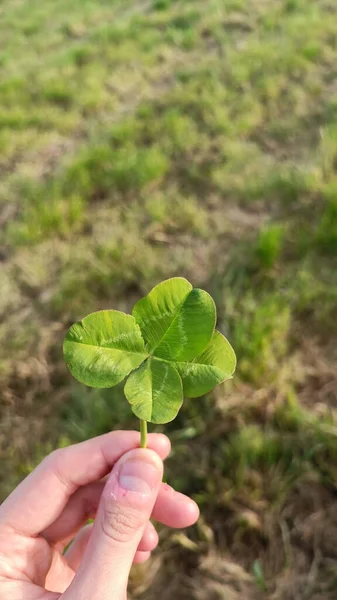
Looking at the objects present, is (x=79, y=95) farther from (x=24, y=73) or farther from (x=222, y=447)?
(x=222, y=447)

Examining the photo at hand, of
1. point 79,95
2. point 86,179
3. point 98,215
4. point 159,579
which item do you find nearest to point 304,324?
point 159,579

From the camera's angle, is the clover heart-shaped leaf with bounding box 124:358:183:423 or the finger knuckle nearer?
the clover heart-shaped leaf with bounding box 124:358:183:423

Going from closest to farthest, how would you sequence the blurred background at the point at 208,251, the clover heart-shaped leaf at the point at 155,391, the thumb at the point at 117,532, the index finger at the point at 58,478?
the clover heart-shaped leaf at the point at 155,391 → the thumb at the point at 117,532 → the index finger at the point at 58,478 → the blurred background at the point at 208,251

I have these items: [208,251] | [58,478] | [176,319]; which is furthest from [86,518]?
[208,251]

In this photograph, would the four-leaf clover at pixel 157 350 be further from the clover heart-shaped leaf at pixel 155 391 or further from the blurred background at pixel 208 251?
the blurred background at pixel 208 251

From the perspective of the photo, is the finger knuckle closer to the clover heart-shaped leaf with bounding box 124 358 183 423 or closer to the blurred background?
the clover heart-shaped leaf with bounding box 124 358 183 423

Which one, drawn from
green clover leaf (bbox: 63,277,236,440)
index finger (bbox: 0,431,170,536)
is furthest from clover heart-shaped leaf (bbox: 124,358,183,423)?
index finger (bbox: 0,431,170,536)

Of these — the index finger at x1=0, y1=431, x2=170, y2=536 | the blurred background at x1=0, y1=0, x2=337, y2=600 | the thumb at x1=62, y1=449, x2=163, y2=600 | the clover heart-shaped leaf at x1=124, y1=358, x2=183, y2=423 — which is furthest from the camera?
the blurred background at x1=0, y1=0, x2=337, y2=600

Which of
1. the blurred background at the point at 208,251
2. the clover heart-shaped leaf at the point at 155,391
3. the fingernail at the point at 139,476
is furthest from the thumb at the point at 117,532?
the blurred background at the point at 208,251

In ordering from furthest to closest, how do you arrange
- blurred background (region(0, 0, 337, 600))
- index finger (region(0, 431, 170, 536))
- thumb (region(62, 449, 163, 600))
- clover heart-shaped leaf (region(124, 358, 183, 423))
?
blurred background (region(0, 0, 337, 600))
index finger (region(0, 431, 170, 536))
thumb (region(62, 449, 163, 600))
clover heart-shaped leaf (region(124, 358, 183, 423))
